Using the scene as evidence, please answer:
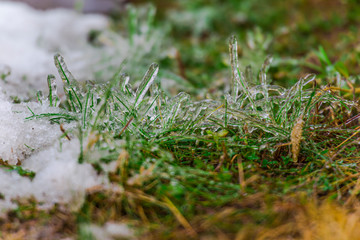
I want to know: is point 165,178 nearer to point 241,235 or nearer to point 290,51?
point 241,235

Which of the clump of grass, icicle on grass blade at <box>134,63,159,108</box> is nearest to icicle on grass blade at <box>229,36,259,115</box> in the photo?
the clump of grass

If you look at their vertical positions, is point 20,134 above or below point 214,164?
above

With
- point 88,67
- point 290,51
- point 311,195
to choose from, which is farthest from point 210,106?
point 290,51

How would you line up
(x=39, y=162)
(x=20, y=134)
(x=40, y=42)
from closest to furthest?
(x=39, y=162) → (x=20, y=134) → (x=40, y=42)

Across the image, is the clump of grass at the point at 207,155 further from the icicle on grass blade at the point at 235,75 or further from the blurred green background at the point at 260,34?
the blurred green background at the point at 260,34

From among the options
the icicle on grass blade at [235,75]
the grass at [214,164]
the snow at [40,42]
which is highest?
the snow at [40,42]

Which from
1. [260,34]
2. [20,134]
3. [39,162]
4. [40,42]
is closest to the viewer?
[39,162]

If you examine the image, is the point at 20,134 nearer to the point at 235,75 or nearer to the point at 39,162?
the point at 39,162

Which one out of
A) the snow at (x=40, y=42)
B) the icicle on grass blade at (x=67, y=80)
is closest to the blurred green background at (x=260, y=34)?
the snow at (x=40, y=42)

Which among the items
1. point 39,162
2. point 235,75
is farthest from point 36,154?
point 235,75
